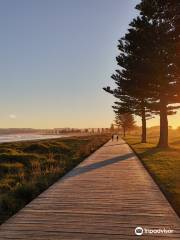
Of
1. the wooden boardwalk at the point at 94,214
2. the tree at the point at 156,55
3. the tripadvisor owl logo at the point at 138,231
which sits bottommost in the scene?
the tripadvisor owl logo at the point at 138,231

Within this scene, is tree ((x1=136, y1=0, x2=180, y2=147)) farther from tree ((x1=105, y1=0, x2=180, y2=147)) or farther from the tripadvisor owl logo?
the tripadvisor owl logo

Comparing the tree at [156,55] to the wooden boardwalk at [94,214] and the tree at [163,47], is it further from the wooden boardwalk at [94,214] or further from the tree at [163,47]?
the wooden boardwalk at [94,214]

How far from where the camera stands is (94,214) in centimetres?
716

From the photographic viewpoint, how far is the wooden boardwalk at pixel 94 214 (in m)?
5.91

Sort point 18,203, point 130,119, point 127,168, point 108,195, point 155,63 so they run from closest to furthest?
1. point 18,203
2. point 108,195
3. point 127,168
4. point 155,63
5. point 130,119

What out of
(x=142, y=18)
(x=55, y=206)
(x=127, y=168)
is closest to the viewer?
(x=55, y=206)

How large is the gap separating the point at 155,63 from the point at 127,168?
13.9 metres

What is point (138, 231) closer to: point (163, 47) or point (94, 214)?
point (94, 214)

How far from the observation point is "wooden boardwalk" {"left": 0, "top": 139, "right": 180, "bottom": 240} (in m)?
5.91

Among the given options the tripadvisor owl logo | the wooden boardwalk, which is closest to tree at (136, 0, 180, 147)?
the wooden boardwalk

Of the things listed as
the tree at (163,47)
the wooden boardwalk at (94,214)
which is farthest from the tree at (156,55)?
the wooden boardwalk at (94,214)

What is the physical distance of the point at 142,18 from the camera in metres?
29.6

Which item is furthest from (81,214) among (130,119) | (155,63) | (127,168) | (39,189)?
(130,119)

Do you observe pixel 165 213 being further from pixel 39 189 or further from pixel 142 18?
pixel 142 18
